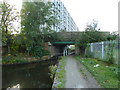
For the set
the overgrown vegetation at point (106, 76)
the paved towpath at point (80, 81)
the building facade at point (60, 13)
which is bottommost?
the paved towpath at point (80, 81)

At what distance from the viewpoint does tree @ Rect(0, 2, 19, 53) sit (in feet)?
38.2

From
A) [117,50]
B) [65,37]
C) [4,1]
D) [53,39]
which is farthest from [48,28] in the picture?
[117,50]

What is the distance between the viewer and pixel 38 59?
13711mm

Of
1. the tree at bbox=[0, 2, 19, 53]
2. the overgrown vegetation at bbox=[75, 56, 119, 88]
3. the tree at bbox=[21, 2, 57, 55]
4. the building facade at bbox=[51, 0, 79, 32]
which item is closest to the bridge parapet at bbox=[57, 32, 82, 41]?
the building facade at bbox=[51, 0, 79, 32]

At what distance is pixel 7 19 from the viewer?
12273 mm

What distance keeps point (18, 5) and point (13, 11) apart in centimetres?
137

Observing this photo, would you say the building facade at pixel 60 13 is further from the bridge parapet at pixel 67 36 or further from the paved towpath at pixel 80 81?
the paved towpath at pixel 80 81

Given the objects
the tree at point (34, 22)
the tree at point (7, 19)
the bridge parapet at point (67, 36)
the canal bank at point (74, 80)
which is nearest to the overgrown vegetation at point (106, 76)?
the canal bank at point (74, 80)

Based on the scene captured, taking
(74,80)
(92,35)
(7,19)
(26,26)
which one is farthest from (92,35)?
(7,19)

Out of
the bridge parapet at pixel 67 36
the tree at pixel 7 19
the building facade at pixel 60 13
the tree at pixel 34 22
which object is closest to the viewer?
the tree at pixel 7 19

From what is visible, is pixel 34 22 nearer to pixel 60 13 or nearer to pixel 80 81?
pixel 80 81

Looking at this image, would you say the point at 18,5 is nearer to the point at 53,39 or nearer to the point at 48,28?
the point at 48,28

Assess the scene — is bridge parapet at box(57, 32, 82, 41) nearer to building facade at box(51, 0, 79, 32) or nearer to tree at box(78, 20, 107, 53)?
building facade at box(51, 0, 79, 32)

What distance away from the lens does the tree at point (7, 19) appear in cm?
1165
